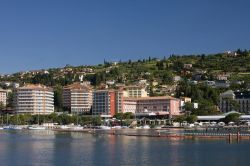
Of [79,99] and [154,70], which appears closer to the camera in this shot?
[79,99]

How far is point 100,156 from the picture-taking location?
4547 cm

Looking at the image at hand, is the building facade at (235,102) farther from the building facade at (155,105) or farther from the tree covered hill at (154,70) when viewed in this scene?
the tree covered hill at (154,70)

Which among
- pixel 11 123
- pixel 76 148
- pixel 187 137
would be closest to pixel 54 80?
pixel 11 123

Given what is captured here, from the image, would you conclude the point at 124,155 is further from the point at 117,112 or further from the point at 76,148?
the point at 117,112

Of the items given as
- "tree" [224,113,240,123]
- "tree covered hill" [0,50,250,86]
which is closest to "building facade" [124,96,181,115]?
"tree" [224,113,240,123]

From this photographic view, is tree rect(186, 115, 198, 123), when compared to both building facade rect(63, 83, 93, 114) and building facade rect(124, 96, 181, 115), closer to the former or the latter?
building facade rect(124, 96, 181, 115)

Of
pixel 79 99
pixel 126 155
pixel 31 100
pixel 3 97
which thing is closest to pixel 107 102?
pixel 79 99

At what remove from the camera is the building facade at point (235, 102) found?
126 m

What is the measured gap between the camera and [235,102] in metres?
126

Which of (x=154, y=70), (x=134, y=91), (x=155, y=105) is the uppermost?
(x=154, y=70)

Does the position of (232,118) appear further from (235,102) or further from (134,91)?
(134,91)

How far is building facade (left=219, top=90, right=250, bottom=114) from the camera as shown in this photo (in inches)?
4973

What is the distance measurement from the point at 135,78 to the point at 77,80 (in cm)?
1680

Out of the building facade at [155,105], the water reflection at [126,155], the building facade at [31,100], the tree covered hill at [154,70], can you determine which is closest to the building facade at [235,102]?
the building facade at [155,105]
